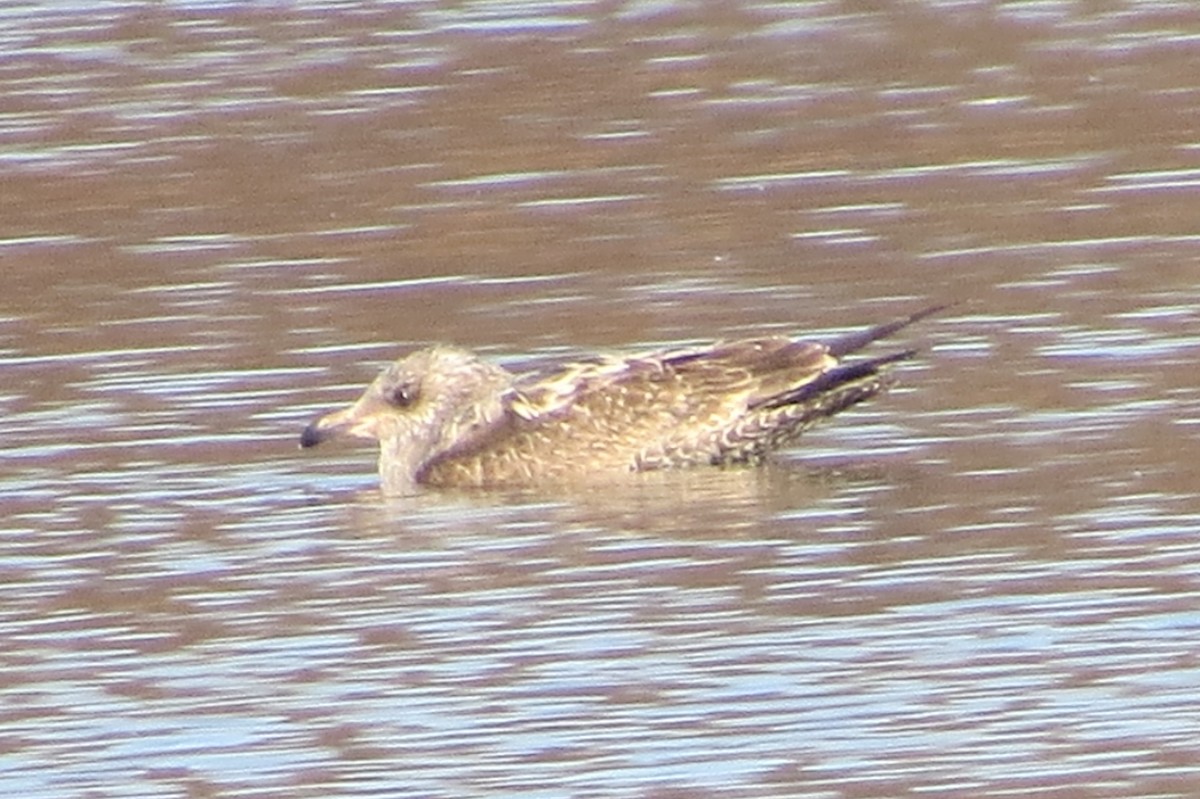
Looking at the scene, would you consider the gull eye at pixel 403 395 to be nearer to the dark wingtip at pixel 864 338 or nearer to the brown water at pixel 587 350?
the brown water at pixel 587 350

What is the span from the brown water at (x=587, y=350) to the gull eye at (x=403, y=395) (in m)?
0.33

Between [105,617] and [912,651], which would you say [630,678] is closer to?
[912,651]

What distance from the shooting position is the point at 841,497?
43.4 feet

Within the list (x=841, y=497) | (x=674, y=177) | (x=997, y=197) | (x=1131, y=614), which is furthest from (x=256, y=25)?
(x=1131, y=614)

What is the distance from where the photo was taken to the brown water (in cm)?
1037

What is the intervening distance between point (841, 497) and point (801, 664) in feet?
7.92

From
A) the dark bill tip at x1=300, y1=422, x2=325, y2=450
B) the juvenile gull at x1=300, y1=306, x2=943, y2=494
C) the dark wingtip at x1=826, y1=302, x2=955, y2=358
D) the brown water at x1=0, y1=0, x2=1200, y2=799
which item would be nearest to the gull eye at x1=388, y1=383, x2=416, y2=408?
the juvenile gull at x1=300, y1=306, x2=943, y2=494

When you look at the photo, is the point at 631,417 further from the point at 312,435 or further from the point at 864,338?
the point at 312,435

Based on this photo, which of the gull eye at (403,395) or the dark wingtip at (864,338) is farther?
the gull eye at (403,395)

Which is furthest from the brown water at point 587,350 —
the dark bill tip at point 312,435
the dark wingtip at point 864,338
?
the dark wingtip at point 864,338

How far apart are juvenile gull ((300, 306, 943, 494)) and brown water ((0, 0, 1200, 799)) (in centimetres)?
17

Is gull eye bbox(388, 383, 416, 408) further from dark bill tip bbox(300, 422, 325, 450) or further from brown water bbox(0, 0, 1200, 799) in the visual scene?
dark bill tip bbox(300, 422, 325, 450)

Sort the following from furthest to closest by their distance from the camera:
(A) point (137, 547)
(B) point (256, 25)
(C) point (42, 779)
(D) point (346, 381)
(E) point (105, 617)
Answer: (B) point (256, 25) < (D) point (346, 381) < (A) point (137, 547) < (E) point (105, 617) < (C) point (42, 779)

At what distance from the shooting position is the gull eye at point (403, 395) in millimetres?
14526
